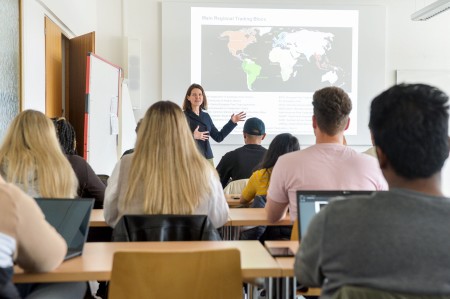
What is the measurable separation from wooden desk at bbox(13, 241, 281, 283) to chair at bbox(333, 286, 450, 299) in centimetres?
55

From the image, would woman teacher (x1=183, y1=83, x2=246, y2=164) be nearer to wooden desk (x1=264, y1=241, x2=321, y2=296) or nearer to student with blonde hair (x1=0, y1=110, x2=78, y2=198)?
student with blonde hair (x1=0, y1=110, x2=78, y2=198)

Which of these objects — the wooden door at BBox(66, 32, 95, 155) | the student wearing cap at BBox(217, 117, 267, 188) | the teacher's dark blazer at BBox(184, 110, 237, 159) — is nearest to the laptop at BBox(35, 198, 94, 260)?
the student wearing cap at BBox(217, 117, 267, 188)

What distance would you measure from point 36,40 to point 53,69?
786 millimetres

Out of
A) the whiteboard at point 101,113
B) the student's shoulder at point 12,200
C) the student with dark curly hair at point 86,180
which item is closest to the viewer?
the student's shoulder at point 12,200

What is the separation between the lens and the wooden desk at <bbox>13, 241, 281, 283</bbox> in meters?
1.70

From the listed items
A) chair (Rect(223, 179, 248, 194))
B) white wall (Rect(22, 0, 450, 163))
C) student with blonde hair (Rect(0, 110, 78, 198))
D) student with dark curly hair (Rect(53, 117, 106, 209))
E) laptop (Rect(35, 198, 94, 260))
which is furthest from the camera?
white wall (Rect(22, 0, 450, 163))

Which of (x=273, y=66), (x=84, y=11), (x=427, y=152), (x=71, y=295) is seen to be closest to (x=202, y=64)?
(x=273, y=66)

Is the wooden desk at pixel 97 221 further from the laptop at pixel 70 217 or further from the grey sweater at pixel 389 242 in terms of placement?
the grey sweater at pixel 389 242

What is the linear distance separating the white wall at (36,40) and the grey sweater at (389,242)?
3867 millimetres

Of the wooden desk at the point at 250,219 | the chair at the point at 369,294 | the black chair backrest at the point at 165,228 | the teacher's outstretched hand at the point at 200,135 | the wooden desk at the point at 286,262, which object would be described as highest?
the teacher's outstretched hand at the point at 200,135

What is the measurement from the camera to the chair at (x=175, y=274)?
5.34 ft

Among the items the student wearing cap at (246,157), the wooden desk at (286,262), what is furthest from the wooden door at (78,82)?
the wooden desk at (286,262)

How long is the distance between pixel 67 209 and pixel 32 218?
543 millimetres

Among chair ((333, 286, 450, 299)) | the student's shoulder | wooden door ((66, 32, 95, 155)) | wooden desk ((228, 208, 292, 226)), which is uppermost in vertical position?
wooden door ((66, 32, 95, 155))
